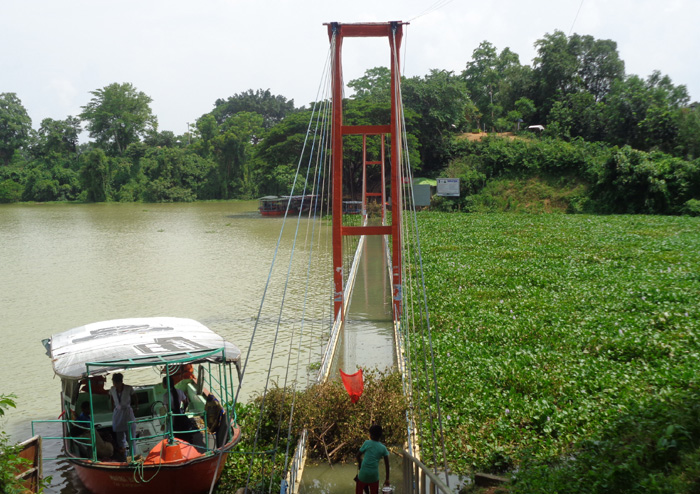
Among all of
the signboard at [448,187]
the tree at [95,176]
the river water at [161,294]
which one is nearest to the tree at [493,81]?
the signboard at [448,187]

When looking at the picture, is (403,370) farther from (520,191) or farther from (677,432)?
(520,191)

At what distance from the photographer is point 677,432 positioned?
14.0ft

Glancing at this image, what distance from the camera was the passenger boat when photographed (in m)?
6.03

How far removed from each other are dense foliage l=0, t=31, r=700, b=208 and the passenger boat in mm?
24010

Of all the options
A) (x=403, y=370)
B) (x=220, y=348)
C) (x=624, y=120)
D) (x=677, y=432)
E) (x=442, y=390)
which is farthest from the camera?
(x=624, y=120)

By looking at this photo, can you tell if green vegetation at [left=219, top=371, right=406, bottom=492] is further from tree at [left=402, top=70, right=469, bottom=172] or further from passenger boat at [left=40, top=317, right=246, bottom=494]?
tree at [left=402, top=70, right=469, bottom=172]

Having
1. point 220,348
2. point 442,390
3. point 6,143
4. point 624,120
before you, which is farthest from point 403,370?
point 6,143

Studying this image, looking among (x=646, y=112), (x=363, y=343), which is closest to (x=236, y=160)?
(x=646, y=112)

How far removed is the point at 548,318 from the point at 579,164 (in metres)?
22.5

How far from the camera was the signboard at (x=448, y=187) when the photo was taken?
32.2 meters

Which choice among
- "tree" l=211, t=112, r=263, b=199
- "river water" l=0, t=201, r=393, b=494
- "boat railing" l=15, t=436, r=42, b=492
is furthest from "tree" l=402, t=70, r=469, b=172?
"boat railing" l=15, t=436, r=42, b=492

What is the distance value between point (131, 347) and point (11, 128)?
73705mm

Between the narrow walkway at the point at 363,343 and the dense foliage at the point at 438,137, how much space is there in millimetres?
13177

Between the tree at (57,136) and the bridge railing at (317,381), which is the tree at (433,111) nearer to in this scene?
the bridge railing at (317,381)
